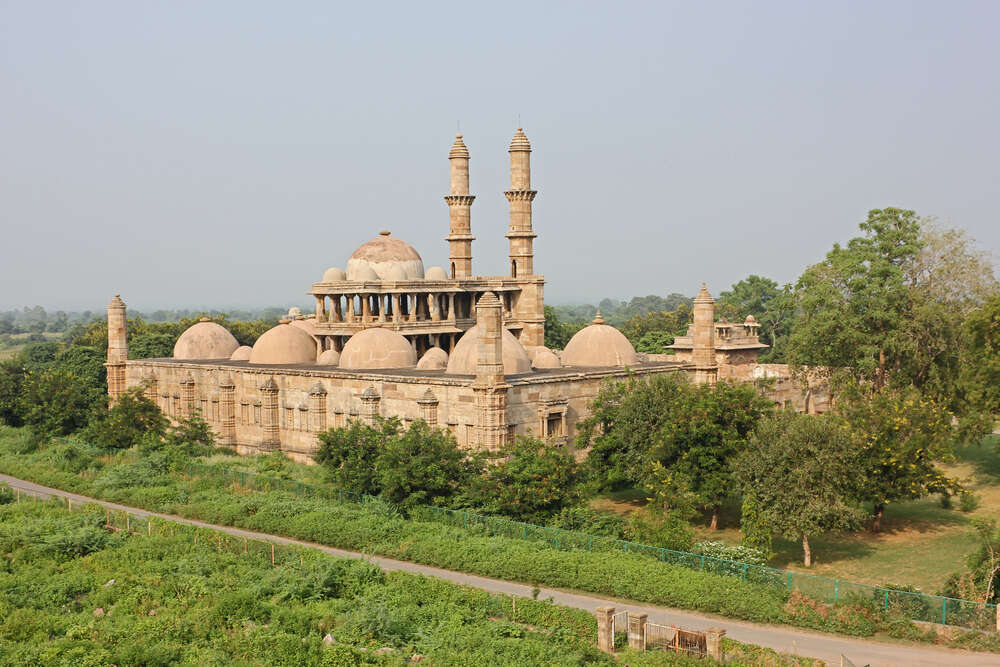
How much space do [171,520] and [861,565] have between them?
2367 centimetres

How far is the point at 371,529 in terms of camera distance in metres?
32.2

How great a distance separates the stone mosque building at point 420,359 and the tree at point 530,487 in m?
4.23

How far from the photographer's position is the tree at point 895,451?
32.9 meters

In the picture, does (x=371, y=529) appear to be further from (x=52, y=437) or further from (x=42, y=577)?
(x=52, y=437)

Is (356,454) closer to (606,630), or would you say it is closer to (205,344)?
(606,630)

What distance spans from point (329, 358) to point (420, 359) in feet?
17.5

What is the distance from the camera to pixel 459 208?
6247 centimetres

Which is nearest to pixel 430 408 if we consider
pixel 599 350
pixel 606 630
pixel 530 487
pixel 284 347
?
pixel 530 487

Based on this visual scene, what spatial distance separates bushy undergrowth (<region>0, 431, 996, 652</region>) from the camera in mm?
24984

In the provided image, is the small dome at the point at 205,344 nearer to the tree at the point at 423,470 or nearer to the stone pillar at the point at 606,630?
the tree at the point at 423,470

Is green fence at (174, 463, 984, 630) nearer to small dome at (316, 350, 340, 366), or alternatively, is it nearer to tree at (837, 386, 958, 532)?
tree at (837, 386, 958, 532)

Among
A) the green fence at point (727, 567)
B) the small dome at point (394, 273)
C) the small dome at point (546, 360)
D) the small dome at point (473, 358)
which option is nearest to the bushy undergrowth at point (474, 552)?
A: the green fence at point (727, 567)

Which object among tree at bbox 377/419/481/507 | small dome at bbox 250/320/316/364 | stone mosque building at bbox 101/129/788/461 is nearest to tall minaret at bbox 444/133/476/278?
stone mosque building at bbox 101/129/788/461

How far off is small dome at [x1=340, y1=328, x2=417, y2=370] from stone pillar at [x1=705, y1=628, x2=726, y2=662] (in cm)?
2789
